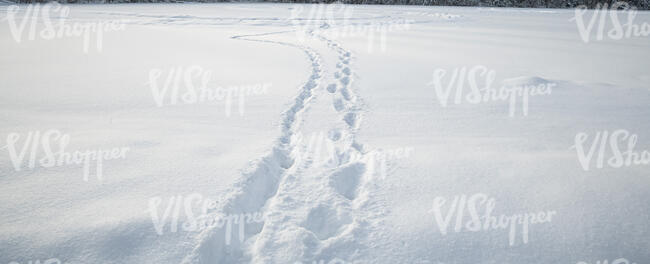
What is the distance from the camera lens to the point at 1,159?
189 cm

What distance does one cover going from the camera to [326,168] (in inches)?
75.9

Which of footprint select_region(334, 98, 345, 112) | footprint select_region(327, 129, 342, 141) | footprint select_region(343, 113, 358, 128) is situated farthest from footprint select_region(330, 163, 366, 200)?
footprint select_region(334, 98, 345, 112)

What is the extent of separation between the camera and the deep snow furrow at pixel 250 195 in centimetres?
135

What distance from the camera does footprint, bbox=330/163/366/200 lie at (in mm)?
1740

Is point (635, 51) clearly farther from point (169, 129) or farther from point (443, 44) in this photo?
point (169, 129)

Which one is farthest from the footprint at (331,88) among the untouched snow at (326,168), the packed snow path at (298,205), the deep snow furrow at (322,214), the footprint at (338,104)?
the deep snow furrow at (322,214)

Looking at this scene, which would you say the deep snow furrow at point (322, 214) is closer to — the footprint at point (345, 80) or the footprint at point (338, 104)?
the footprint at point (338, 104)

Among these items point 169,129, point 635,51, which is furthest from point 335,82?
point 635,51

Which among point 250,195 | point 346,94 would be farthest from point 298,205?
point 346,94

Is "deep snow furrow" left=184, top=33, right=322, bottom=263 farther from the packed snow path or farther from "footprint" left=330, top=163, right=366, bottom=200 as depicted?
"footprint" left=330, top=163, right=366, bottom=200

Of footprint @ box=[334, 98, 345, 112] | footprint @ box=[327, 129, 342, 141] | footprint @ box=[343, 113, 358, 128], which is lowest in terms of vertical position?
footprint @ box=[327, 129, 342, 141]

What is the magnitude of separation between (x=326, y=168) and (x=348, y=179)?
161mm

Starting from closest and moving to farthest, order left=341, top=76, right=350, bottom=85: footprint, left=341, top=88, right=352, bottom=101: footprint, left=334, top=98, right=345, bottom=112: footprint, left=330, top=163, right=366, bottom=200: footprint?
left=330, top=163, right=366, bottom=200: footprint, left=334, top=98, right=345, bottom=112: footprint, left=341, top=88, right=352, bottom=101: footprint, left=341, top=76, right=350, bottom=85: footprint

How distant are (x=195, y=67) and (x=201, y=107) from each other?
167 cm
